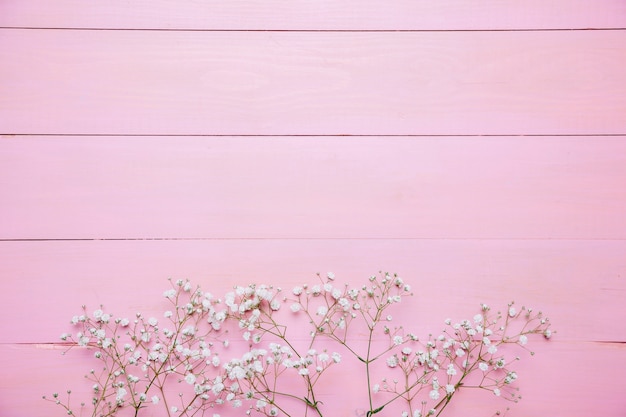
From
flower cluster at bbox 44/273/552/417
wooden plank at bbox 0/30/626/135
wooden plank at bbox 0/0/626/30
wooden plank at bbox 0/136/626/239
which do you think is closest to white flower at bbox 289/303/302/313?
flower cluster at bbox 44/273/552/417

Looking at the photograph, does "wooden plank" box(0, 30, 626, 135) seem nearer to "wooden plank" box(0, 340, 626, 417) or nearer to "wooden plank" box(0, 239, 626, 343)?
"wooden plank" box(0, 239, 626, 343)

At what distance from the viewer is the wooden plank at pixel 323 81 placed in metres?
0.94

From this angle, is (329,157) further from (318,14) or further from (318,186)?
(318,14)

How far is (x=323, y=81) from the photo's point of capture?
3.10ft

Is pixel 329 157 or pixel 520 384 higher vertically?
pixel 329 157

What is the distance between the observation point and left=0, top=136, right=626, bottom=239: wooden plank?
0.93m

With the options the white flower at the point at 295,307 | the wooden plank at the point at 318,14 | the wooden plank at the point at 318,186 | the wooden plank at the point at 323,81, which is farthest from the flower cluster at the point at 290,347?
the wooden plank at the point at 318,14

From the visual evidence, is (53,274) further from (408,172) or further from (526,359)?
(526,359)

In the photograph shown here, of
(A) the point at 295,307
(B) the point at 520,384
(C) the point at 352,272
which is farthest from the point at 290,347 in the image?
(B) the point at 520,384

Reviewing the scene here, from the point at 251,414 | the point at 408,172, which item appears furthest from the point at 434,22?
the point at 251,414

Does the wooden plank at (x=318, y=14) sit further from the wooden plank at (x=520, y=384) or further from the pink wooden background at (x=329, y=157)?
the wooden plank at (x=520, y=384)

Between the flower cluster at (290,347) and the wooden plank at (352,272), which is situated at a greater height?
the wooden plank at (352,272)

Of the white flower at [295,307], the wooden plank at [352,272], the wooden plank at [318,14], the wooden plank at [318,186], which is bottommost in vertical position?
the white flower at [295,307]

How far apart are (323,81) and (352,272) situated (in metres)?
0.36
